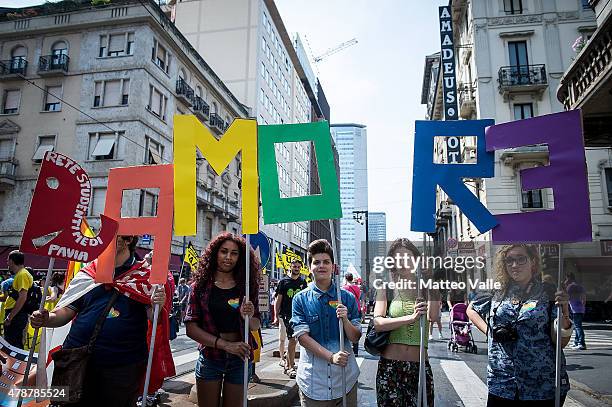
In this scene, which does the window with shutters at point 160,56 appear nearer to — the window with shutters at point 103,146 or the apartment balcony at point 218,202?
the window with shutters at point 103,146

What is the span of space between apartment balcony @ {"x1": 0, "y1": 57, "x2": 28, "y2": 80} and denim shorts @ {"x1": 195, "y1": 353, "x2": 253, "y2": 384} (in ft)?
90.1

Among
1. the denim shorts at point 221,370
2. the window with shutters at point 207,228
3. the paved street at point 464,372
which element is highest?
the window with shutters at point 207,228

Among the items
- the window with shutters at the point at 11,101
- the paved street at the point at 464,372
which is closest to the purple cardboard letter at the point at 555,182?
the paved street at the point at 464,372

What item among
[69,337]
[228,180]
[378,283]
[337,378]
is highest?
[228,180]

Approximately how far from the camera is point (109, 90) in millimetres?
23406

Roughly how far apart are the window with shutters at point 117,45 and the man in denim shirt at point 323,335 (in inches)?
951

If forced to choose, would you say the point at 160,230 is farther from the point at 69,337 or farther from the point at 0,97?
the point at 0,97

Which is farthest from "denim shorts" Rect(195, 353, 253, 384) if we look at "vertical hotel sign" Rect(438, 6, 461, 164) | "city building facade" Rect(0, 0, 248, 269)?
"vertical hotel sign" Rect(438, 6, 461, 164)

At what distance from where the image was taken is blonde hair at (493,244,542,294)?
3135mm

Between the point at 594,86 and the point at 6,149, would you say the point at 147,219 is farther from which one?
the point at 6,149

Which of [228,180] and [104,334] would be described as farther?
[228,180]

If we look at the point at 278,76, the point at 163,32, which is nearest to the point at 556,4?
the point at 163,32

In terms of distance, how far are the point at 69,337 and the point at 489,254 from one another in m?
3.40

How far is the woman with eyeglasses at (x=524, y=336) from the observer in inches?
114
